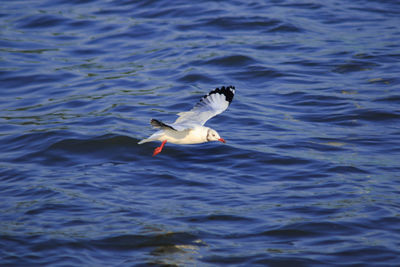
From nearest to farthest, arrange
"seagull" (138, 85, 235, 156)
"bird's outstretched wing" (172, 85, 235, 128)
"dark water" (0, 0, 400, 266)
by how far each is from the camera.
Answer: "dark water" (0, 0, 400, 266) < "seagull" (138, 85, 235, 156) < "bird's outstretched wing" (172, 85, 235, 128)

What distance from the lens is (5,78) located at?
46.0 ft

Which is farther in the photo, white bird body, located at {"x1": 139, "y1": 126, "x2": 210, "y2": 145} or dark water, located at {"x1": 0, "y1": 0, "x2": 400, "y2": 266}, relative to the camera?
white bird body, located at {"x1": 139, "y1": 126, "x2": 210, "y2": 145}

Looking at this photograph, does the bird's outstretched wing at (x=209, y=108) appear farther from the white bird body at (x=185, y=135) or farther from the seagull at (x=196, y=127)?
the white bird body at (x=185, y=135)

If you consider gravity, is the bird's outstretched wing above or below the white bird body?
above

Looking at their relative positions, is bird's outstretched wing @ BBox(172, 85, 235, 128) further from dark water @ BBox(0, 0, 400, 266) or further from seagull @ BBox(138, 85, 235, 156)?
dark water @ BBox(0, 0, 400, 266)

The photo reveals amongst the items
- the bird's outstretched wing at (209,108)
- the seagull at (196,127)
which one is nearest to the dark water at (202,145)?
the seagull at (196,127)

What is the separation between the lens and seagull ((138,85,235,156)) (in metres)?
8.84

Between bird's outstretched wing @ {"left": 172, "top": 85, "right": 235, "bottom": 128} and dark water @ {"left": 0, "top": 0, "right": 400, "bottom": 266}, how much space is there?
2.76 ft

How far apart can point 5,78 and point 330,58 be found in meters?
7.50

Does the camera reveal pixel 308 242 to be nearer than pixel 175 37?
Yes

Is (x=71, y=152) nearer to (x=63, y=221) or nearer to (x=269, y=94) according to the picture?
(x=63, y=221)

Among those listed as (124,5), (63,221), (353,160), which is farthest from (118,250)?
(124,5)

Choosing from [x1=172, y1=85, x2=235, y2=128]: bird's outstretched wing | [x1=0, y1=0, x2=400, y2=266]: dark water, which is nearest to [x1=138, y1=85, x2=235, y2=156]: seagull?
[x1=172, y1=85, x2=235, y2=128]: bird's outstretched wing

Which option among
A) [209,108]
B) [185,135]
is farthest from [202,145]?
[185,135]
